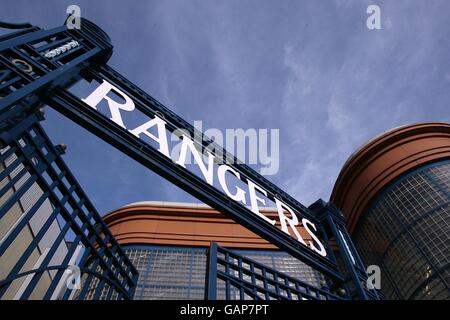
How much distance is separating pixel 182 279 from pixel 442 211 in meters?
7.97

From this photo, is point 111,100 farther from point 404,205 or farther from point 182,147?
point 404,205

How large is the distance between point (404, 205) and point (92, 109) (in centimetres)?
1032

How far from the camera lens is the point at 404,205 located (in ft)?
36.4

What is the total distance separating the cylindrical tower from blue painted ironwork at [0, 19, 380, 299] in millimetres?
4824

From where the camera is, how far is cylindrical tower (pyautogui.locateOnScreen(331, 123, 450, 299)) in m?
9.72

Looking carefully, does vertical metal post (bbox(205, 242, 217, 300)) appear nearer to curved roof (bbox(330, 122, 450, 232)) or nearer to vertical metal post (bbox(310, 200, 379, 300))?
vertical metal post (bbox(310, 200, 379, 300))

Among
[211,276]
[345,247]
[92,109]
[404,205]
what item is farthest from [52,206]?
[404,205]

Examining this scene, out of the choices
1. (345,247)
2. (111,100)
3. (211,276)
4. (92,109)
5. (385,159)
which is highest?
(385,159)

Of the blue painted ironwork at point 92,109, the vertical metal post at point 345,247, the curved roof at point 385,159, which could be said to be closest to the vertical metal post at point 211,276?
the blue painted ironwork at point 92,109

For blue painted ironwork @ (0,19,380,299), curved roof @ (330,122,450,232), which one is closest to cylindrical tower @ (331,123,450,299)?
curved roof @ (330,122,450,232)

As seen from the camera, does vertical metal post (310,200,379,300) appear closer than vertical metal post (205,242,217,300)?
No

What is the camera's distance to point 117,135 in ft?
14.4

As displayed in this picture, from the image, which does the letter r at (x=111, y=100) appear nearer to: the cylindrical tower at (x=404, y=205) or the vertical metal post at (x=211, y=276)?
the vertical metal post at (x=211, y=276)
